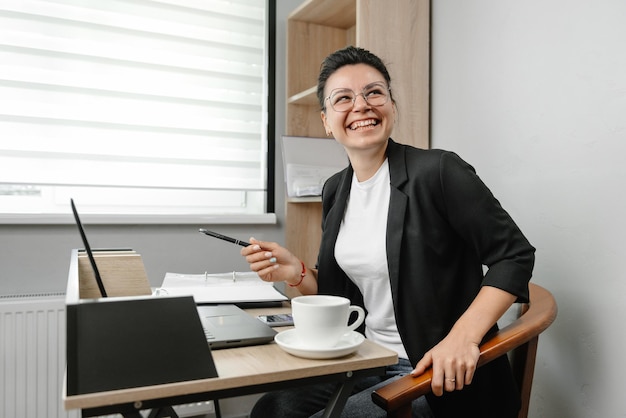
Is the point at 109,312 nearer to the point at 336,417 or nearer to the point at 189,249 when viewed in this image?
the point at 336,417

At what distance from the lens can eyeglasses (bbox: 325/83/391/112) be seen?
4.35 feet

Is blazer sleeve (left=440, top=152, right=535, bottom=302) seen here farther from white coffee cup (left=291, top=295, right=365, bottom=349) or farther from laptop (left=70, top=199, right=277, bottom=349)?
laptop (left=70, top=199, right=277, bottom=349)

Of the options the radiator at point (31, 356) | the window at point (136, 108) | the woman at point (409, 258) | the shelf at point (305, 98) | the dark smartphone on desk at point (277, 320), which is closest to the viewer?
the woman at point (409, 258)

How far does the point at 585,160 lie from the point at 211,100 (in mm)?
1516

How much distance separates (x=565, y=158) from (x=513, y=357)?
0.55m

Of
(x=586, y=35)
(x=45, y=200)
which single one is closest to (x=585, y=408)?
(x=586, y=35)

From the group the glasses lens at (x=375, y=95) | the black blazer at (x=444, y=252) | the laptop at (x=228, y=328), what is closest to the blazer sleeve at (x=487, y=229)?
the black blazer at (x=444, y=252)

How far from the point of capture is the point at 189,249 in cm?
217

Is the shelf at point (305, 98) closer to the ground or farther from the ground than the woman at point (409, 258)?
farther from the ground

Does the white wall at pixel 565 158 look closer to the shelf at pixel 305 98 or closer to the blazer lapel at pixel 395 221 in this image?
the blazer lapel at pixel 395 221

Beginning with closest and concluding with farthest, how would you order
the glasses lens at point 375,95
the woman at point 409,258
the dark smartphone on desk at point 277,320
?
the woman at point 409,258 < the dark smartphone on desk at point 277,320 < the glasses lens at point 375,95

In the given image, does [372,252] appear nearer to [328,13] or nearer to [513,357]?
[513,357]

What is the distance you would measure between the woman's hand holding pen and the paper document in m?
0.11

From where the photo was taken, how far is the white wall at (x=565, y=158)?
1239 millimetres
